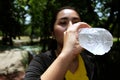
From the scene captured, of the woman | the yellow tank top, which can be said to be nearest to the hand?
the woman

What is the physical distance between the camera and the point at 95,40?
1.48m

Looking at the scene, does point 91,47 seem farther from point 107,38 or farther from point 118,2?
point 118,2

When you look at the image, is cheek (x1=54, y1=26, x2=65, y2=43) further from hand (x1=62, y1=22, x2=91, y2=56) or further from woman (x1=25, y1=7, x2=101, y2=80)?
hand (x1=62, y1=22, x2=91, y2=56)

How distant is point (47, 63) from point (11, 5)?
1496cm

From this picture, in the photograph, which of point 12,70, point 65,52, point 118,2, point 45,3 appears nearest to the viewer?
point 65,52

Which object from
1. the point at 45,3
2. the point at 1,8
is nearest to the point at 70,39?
the point at 45,3

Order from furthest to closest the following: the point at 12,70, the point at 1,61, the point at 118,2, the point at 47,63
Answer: the point at 118,2 < the point at 1,61 < the point at 12,70 < the point at 47,63

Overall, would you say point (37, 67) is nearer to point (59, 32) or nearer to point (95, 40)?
point (59, 32)

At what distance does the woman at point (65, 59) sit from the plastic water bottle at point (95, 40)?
3 centimetres

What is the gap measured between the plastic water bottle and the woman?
29mm

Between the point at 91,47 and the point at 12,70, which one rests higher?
the point at 91,47

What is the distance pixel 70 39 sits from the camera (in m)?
1.44

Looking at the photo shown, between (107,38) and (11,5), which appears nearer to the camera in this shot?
(107,38)

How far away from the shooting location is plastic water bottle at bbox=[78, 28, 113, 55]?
145cm
